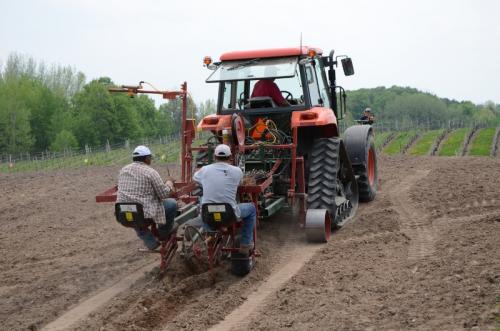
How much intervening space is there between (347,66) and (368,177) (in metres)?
1.86

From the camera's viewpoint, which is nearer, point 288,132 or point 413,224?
point 413,224

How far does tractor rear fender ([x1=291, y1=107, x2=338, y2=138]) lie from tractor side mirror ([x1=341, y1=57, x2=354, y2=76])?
4.37 ft

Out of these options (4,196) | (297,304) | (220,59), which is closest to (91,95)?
(4,196)

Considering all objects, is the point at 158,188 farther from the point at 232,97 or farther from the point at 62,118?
the point at 62,118

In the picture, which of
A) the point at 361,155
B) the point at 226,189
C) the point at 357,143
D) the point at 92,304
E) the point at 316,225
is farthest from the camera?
the point at 357,143

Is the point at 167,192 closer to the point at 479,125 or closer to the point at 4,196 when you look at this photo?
the point at 4,196

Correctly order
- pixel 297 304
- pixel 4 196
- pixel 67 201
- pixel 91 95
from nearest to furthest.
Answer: pixel 297 304 < pixel 67 201 < pixel 4 196 < pixel 91 95

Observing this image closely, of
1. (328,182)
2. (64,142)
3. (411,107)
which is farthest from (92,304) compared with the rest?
(411,107)

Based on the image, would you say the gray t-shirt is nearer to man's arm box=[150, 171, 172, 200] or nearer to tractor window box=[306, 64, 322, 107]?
man's arm box=[150, 171, 172, 200]

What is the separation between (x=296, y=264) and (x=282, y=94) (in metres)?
2.95

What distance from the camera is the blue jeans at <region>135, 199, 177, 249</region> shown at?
691 cm

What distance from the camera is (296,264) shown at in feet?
22.8

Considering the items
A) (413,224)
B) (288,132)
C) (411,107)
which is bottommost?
(413,224)

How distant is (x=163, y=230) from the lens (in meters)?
6.91
